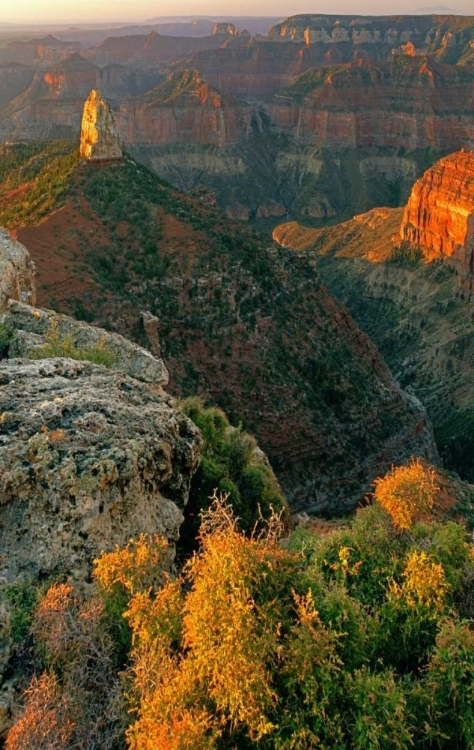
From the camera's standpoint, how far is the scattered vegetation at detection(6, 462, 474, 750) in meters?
8.41

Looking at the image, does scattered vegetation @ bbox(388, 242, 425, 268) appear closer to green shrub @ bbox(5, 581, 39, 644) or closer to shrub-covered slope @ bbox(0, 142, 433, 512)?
shrub-covered slope @ bbox(0, 142, 433, 512)

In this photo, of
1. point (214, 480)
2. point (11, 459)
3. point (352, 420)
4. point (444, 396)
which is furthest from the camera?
point (444, 396)

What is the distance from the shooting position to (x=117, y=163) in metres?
51.9

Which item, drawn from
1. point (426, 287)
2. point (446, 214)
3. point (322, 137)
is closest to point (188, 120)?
point (322, 137)

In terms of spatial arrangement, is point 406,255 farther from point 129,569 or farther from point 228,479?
point 129,569

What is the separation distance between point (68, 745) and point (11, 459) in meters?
4.52

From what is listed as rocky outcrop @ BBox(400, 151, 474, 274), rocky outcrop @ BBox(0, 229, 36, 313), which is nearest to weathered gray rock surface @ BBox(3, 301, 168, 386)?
rocky outcrop @ BBox(0, 229, 36, 313)

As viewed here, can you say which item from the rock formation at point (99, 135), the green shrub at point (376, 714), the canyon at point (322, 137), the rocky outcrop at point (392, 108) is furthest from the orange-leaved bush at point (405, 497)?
the rocky outcrop at point (392, 108)

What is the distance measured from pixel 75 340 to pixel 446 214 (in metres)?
77.4

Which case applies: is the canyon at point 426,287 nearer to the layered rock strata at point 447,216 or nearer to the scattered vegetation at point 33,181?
the layered rock strata at point 447,216

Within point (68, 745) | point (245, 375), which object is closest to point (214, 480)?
point (68, 745)

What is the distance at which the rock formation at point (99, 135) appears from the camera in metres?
50.6

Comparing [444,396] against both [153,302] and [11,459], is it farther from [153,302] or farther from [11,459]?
[11,459]

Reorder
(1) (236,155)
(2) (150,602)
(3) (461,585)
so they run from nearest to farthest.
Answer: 1. (2) (150,602)
2. (3) (461,585)
3. (1) (236,155)
